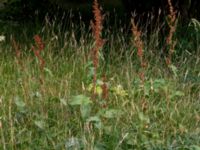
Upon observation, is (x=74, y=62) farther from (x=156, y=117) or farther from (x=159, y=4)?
(x=159, y=4)

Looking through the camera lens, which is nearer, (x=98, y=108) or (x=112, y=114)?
(x=112, y=114)

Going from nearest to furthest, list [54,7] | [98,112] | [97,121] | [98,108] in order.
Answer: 1. [97,121]
2. [98,112]
3. [98,108]
4. [54,7]

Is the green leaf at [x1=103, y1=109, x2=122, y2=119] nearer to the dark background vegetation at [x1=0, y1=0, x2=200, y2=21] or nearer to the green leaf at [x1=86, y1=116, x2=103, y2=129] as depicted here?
the green leaf at [x1=86, y1=116, x2=103, y2=129]

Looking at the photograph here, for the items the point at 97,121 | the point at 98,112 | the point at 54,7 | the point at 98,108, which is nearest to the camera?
the point at 97,121

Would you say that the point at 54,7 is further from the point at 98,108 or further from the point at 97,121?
the point at 97,121

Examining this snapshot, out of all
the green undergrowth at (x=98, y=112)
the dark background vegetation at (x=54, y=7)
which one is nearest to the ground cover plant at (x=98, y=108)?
the green undergrowth at (x=98, y=112)

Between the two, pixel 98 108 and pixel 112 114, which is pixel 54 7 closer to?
pixel 98 108

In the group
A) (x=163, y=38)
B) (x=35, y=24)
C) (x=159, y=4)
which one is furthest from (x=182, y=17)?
(x=35, y=24)

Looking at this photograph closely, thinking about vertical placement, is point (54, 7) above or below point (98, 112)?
above

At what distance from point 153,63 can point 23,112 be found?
209 centimetres

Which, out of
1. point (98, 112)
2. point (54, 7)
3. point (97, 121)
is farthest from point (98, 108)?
point (54, 7)

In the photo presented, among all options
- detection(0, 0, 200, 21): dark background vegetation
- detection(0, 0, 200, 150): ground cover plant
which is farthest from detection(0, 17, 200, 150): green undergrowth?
detection(0, 0, 200, 21): dark background vegetation

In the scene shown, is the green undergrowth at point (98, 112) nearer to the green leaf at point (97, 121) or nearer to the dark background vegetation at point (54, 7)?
the green leaf at point (97, 121)

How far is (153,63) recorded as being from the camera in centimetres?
529
